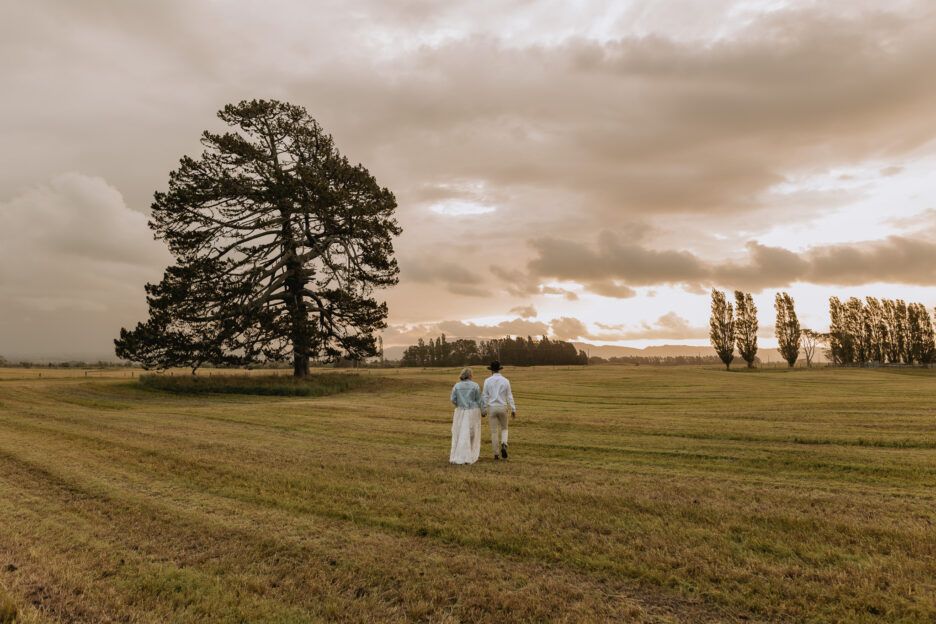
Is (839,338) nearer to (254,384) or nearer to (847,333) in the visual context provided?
(847,333)

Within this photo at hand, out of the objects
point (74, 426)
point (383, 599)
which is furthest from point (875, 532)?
point (74, 426)

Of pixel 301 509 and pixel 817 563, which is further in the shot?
pixel 301 509

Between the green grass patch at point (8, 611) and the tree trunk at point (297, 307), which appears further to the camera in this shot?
the tree trunk at point (297, 307)

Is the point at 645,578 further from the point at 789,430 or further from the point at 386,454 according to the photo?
the point at 789,430

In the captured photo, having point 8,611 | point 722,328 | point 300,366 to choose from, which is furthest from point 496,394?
point 722,328

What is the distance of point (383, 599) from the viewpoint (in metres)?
4.87

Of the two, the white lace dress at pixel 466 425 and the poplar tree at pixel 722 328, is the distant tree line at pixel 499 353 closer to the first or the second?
the poplar tree at pixel 722 328

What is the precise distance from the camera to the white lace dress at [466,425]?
11.0 meters

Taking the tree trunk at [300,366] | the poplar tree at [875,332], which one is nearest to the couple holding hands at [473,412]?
the tree trunk at [300,366]

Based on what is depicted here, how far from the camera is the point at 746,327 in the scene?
7456 cm

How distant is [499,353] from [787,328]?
64374 millimetres

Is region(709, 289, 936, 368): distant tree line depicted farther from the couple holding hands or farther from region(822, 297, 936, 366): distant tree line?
the couple holding hands

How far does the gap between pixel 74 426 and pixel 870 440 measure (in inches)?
939

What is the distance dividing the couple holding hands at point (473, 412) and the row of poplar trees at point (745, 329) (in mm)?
73275
